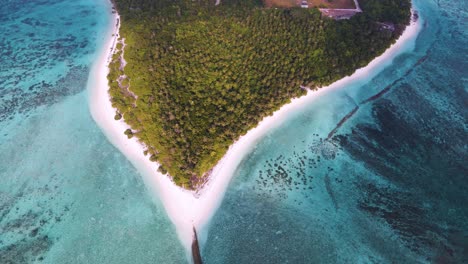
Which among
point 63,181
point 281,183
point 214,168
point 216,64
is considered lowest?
point 281,183

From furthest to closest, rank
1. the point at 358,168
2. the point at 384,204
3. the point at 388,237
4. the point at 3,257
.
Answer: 1. the point at 358,168
2. the point at 384,204
3. the point at 388,237
4. the point at 3,257

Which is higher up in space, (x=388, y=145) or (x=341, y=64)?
(x=341, y=64)

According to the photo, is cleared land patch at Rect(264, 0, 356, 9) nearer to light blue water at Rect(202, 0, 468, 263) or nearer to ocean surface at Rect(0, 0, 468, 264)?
ocean surface at Rect(0, 0, 468, 264)

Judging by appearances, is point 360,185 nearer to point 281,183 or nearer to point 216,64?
point 281,183

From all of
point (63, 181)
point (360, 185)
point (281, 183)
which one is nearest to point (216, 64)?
point (281, 183)

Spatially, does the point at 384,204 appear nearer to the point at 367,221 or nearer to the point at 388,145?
the point at 367,221

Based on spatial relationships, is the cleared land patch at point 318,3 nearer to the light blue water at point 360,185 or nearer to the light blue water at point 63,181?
the light blue water at point 360,185

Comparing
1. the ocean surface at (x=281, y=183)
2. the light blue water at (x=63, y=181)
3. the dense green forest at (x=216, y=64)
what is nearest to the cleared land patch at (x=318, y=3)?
the dense green forest at (x=216, y=64)

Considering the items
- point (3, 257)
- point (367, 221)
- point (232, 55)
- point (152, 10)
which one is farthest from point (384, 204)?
point (152, 10)
